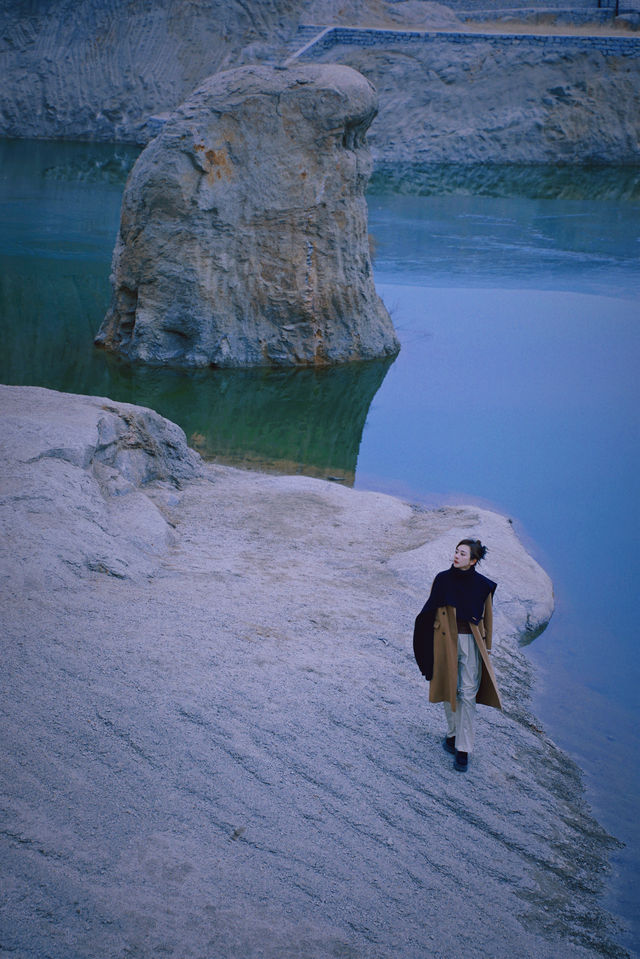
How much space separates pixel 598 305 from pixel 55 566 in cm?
1189

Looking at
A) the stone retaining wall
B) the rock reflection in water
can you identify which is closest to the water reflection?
the rock reflection in water

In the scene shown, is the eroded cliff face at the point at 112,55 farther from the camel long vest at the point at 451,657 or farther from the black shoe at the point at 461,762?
the black shoe at the point at 461,762

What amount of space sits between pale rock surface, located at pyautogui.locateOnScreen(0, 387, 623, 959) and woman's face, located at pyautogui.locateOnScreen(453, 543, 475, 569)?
93cm

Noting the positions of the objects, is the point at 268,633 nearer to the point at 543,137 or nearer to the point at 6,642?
the point at 6,642

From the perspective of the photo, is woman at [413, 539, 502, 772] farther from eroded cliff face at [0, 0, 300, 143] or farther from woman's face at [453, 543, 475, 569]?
eroded cliff face at [0, 0, 300, 143]

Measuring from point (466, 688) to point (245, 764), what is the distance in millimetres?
1157

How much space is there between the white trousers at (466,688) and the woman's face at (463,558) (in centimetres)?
34

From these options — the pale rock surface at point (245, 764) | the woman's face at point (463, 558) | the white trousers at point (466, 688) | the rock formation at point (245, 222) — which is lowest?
the pale rock surface at point (245, 764)

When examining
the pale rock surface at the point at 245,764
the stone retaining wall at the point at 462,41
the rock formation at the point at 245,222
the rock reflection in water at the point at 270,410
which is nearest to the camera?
the pale rock surface at the point at 245,764

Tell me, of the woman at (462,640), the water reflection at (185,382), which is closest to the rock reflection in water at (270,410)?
the water reflection at (185,382)

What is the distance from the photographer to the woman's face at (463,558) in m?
4.41

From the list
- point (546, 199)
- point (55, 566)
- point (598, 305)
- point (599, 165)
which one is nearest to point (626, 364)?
point (598, 305)

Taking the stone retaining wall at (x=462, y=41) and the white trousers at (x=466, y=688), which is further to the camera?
the stone retaining wall at (x=462, y=41)

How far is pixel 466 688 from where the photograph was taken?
4.47 metres
